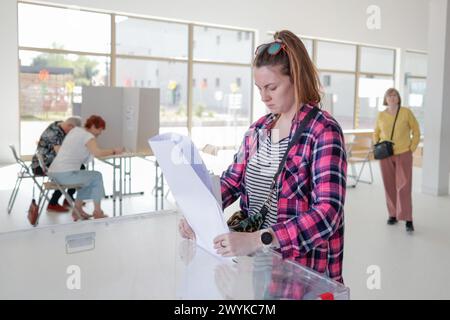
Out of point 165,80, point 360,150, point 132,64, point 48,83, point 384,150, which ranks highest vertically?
point 132,64

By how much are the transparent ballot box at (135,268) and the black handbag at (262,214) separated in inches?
4.1

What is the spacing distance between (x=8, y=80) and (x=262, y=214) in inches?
307

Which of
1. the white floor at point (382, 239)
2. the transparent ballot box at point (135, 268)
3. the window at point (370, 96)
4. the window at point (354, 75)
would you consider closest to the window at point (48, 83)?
the white floor at point (382, 239)

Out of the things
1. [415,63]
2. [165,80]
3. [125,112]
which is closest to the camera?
[125,112]

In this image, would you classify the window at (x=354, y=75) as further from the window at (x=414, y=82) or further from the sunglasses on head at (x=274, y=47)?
the sunglasses on head at (x=274, y=47)

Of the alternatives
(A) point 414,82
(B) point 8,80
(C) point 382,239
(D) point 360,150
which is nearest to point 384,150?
(C) point 382,239

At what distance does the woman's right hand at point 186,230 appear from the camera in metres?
1.39

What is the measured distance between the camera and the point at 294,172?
128 centimetres

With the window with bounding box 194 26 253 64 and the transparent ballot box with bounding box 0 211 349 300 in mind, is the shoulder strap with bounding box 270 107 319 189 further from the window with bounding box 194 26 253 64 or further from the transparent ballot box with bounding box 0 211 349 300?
the window with bounding box 194 26 253 64

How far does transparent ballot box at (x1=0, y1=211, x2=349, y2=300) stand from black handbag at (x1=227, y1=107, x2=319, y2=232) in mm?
105

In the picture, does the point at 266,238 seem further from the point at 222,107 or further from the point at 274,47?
the point at 222,107

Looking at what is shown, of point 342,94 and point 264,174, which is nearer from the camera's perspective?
point 264,174

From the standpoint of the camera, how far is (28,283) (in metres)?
1.35
